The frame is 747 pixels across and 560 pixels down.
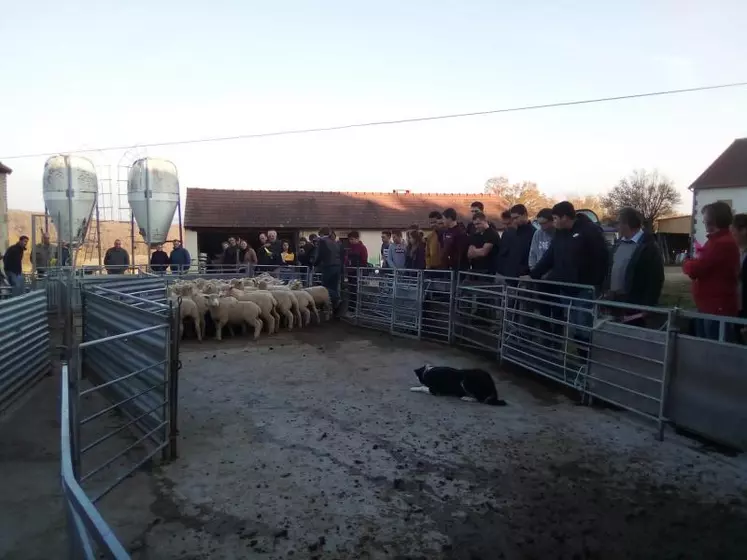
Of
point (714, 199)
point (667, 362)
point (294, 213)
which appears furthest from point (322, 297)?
point (714, 199)

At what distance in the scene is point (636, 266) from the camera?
6832 mm

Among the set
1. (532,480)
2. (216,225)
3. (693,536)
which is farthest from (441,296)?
(216,225)

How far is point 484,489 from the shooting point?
175 inches

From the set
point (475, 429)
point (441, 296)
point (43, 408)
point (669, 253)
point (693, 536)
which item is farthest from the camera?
point (669, 253)

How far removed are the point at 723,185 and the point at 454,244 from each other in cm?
3798

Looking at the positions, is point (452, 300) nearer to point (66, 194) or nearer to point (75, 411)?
point (75, 411)

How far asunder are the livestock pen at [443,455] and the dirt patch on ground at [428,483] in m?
0.02

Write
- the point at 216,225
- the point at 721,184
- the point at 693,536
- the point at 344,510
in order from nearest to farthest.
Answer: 1. the point at 693,536
2. the point at 344,510
3. the point at 216,225
4. the point at 721,184

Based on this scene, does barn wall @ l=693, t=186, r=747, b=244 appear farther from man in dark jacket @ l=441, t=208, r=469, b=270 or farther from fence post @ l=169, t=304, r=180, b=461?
fence post @ l=169, t=304, r=180, b=461

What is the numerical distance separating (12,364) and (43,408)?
0.64 metres

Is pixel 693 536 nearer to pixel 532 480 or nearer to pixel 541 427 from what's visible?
pixel 532 480

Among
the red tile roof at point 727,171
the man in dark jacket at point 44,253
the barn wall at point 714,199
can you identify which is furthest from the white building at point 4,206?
the red tile roof at point 727,171

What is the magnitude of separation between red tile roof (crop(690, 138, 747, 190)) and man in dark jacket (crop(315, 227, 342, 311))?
36.7m

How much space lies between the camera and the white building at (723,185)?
39.9 metres
